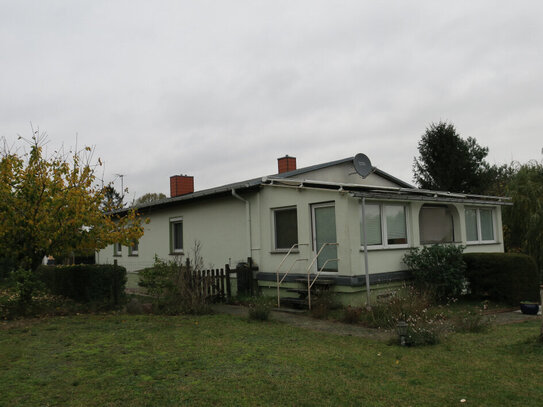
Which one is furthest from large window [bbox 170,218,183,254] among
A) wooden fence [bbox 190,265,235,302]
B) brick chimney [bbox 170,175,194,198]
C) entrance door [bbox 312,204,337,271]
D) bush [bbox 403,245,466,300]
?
bush [bbox 403,245,466,300]

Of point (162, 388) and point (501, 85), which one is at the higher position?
point (501, 85)

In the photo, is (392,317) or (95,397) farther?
(392,317)

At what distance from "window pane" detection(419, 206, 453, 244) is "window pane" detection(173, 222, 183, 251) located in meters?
9.29

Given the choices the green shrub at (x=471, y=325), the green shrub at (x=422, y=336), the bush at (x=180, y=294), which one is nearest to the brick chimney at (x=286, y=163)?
the bush at (x=180, y=294)

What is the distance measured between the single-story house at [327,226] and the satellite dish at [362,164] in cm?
3

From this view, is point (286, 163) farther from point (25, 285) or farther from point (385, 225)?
point (25, 285)

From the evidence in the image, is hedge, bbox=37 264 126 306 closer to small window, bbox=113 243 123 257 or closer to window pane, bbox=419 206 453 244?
small window, bbox=113 243 123 257

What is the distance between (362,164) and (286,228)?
11.1ft

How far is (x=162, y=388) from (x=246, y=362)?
1518 mm

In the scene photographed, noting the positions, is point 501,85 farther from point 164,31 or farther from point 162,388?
point 162,388

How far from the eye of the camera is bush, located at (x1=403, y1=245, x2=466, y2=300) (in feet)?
40.0

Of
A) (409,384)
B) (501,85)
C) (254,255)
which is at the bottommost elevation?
(409,384)

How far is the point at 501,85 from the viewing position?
14.2m

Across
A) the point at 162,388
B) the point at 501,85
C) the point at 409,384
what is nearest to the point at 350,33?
the point at 501,85
